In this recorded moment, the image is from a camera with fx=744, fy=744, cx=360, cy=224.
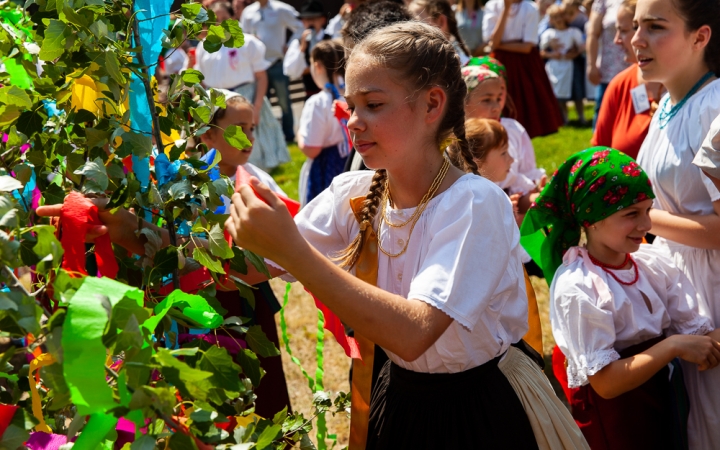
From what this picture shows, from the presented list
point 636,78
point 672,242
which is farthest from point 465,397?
point 636,78

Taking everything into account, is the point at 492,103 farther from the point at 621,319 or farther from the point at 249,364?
the point at 249,364

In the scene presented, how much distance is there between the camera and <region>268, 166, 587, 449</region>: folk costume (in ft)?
5.28

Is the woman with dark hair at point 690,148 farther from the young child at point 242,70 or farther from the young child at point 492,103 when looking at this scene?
the young child at point 242,70

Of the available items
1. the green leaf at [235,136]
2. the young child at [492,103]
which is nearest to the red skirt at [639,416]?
the young child at [492,103]

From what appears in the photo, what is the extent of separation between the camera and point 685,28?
2.43 metres

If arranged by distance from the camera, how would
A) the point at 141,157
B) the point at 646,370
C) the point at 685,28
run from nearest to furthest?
the point at 141,157
the point at 646,370
the point at 685,28

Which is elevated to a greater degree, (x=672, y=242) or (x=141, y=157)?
(x=141, y=157)

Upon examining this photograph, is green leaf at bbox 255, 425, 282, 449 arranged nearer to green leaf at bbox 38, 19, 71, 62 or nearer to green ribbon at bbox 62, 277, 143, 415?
green ribbon at bbox 62, 277, 143, 415

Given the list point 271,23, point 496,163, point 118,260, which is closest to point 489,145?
point 496,163

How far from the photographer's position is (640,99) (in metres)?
3.20

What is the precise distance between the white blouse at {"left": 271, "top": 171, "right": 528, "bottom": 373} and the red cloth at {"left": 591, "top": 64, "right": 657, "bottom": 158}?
1.78 metres

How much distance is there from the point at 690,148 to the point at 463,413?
4.29 ft

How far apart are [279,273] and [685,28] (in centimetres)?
161

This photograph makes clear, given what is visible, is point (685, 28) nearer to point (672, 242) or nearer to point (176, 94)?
point (672, 242)
